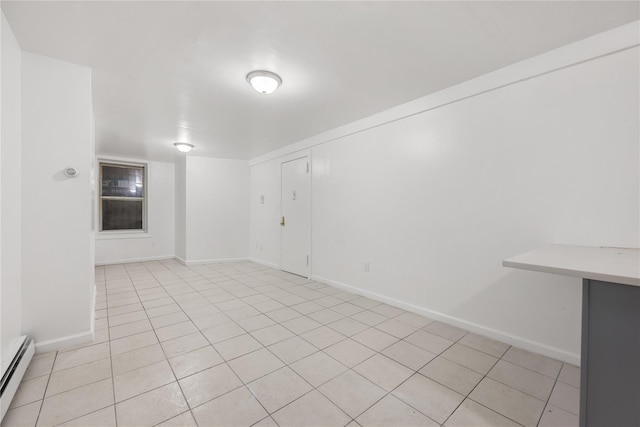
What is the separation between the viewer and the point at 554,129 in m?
2.09

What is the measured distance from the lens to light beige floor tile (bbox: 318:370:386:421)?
159 cm

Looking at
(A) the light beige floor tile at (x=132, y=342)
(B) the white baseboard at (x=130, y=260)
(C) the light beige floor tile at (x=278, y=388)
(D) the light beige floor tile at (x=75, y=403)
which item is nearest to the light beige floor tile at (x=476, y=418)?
(C) the light beige floor tile at (x=278, y=388)

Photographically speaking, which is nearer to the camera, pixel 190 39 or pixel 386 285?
pixel 190 39

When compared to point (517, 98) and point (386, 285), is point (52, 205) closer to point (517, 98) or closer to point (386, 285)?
point (386, 285)

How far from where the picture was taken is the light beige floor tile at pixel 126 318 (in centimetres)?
280

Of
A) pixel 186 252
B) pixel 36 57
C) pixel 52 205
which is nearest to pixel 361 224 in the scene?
pixel 52 205

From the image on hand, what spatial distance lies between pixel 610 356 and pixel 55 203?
3748mm

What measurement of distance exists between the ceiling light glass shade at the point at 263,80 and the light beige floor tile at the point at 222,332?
2.36 m

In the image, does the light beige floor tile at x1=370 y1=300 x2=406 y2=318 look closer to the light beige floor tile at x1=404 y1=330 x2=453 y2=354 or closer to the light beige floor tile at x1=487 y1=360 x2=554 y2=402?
the light beige floor tile at x1=404 y1=330 x2=453 y2=354

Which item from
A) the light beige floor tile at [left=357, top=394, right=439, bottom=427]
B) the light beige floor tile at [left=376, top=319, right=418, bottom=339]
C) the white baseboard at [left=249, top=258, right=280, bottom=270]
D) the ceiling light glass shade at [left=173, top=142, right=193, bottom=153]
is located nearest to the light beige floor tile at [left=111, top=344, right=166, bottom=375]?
the light beige floor tile at [left=357, top=394, right=439, bottom=427]

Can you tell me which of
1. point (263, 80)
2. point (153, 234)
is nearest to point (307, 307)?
point (263, 80)

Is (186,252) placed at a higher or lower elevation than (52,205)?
lower

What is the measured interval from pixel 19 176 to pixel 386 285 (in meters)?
3.67

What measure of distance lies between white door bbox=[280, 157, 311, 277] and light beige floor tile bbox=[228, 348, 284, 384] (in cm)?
248
